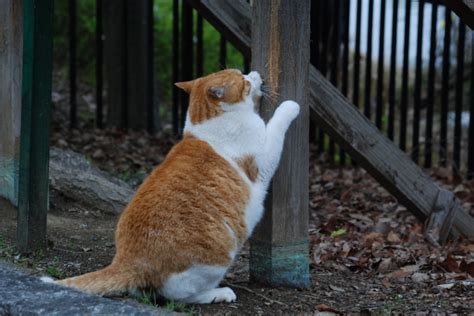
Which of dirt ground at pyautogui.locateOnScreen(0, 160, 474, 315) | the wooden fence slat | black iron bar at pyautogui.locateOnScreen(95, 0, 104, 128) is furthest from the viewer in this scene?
black iron bar at pyautogui.locateOnScreen(95, 0, 104, 128)

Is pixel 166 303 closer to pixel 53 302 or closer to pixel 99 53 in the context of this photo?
pixel 53 302

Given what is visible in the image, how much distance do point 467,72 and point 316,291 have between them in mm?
6541

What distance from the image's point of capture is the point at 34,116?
4465 mm

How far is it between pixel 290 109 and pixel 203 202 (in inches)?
25.5

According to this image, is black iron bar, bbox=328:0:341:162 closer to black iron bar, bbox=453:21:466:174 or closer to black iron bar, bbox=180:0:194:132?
black iron bar, bbox=453:21:466:174

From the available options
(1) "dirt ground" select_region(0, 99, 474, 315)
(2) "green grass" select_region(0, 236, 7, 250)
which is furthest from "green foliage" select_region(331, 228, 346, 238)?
(2) "green grass" select_region(0, 236, 7, 250)

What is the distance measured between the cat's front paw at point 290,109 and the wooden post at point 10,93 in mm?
2032

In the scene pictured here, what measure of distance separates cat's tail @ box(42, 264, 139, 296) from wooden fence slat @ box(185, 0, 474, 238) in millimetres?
1814

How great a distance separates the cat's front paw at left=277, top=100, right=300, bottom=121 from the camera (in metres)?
4.06

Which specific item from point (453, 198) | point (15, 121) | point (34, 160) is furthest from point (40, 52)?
point (453, 198)

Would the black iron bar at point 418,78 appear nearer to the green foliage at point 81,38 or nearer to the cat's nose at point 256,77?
the cat's nose at point 256,77

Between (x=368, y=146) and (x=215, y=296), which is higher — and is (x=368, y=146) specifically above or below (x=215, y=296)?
above

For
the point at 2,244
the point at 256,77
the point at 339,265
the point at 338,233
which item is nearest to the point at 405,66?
the point at 338,233

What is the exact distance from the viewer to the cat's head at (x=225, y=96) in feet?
13.7
